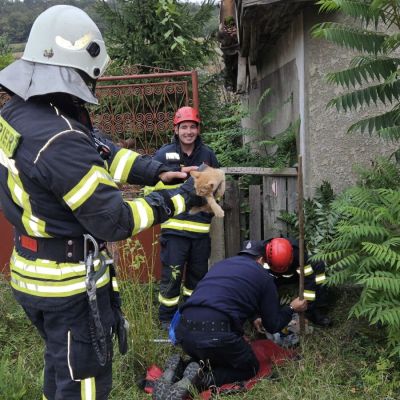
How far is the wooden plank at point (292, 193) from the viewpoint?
190 inches

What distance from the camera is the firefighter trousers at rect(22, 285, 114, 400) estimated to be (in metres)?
2.23

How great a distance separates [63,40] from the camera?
6.94ft

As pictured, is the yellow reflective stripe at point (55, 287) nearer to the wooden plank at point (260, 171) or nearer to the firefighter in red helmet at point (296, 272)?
the firefighter in red helmet at point (296, 272)

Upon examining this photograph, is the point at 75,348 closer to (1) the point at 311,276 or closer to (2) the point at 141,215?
(2) the point at 141,215

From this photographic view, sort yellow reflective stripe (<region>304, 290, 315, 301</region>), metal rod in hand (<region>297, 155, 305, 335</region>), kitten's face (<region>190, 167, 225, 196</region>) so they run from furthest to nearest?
yellow reflective stripe (<region>304, 290, 315, 301</region>), metal rod in hand (<region>297, 155, 305, 335</region>), kitten's face (<region>190, 167, 225, 196</region>)

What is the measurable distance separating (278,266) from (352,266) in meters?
0.67

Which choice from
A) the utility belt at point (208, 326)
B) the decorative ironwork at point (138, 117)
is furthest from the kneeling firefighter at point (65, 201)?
the decorative ironwork at point (138, 117)

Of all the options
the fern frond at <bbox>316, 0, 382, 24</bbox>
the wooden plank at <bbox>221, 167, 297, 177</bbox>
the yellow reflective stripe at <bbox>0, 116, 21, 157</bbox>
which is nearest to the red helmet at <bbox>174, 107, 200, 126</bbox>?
the wooden plank at <bbox>221, 167, 297, 177</bbox>

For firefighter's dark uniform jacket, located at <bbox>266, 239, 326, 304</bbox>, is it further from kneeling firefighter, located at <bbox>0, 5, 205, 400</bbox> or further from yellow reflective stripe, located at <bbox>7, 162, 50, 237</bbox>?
yellow reflective stripe, located at <bbox>7, 162, 50, 237</bbox>

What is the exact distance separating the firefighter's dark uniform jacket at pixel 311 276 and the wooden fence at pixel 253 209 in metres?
0.63

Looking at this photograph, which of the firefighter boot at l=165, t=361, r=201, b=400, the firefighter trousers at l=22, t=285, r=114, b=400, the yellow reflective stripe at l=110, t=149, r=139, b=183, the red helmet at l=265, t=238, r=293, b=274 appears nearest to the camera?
the firefighter trousers at l=22, t=285, r=114, b=400

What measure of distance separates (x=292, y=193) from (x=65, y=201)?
10.5 feet

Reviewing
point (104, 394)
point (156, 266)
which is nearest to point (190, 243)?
point (156, 266)

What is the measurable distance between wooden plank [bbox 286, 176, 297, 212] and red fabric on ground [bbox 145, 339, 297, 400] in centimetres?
143
